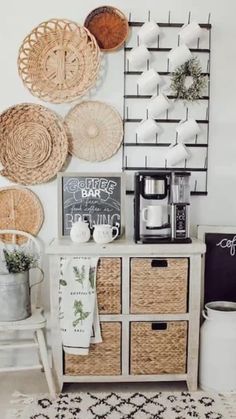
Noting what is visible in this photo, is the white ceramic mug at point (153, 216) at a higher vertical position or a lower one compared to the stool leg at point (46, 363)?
higher

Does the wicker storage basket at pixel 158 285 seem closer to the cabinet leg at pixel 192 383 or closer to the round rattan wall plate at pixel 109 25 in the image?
the cabinet leg at pixel 192 383

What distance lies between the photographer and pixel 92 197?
265 cm

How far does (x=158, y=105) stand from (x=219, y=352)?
1.42 metres

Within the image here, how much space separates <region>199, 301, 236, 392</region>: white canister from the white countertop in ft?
1.28

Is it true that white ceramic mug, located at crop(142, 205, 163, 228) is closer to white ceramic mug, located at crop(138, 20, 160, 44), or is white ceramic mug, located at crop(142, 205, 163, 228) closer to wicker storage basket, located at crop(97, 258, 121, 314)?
wicker storage basket, located at crop(97, 258, 121, 314)

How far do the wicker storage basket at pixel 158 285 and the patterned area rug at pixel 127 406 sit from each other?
1.49 feet

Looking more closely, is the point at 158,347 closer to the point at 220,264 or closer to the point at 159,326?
the point at 159,326

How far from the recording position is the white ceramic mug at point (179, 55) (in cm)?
262

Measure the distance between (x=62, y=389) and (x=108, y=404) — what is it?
0.30 metres

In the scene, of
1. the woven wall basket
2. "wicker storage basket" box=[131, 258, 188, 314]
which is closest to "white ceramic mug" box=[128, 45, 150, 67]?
the woven wall basket

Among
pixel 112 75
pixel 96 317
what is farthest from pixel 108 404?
pixel 112 75

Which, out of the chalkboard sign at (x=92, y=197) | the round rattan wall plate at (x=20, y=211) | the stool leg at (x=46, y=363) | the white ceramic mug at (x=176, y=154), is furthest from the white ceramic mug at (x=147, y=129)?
the stool leg at (x=46, y=363)

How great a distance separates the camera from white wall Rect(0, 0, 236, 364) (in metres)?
2.66

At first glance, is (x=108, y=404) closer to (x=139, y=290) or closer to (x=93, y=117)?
(x=139, y=290)
